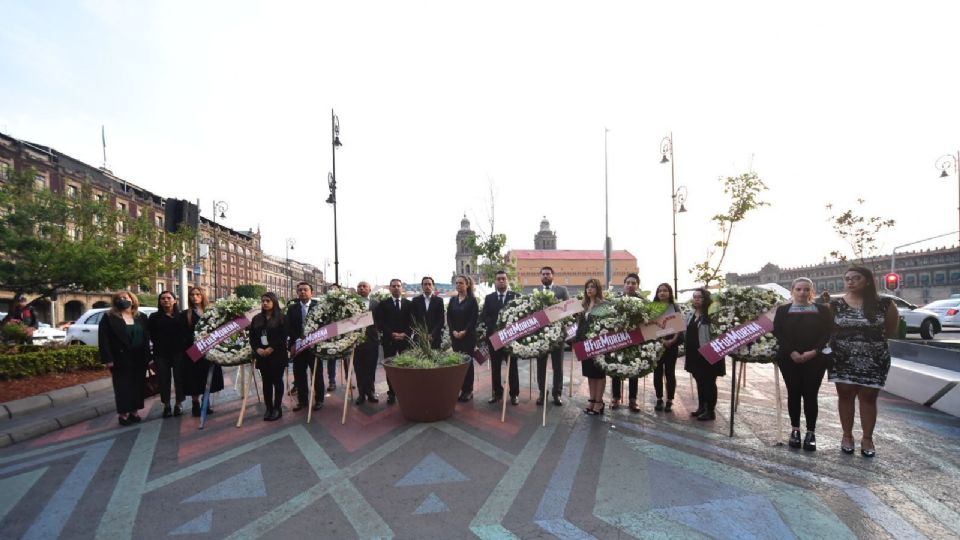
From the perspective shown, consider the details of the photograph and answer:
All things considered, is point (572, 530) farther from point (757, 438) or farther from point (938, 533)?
point (757, 438)

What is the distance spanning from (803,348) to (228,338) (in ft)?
24.0

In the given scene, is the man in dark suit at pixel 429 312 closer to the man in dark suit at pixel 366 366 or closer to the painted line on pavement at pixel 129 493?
the man in dark suit at pixel 366 366

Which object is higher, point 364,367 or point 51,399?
point 364,367

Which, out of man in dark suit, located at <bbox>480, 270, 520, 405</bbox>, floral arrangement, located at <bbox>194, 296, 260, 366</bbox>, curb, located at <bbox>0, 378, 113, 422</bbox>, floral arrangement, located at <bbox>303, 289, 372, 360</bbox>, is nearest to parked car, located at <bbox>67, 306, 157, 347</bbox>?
curb, located at <bbox>0, 378, 113, 422</bbox>

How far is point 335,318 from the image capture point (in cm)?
659

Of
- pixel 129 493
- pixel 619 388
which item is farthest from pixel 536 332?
pixel 129 493

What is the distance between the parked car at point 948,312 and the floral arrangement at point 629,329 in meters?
19.0

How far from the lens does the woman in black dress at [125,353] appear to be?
6.18 m

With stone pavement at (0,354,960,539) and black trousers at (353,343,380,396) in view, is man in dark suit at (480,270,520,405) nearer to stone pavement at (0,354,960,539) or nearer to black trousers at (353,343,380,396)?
stone pavement at (0,354,960,539)

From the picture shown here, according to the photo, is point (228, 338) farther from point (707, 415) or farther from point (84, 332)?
point (84, 332)

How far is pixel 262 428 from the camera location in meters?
5.98

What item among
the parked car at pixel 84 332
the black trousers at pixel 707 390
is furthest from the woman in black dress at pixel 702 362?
the parked car at pixel 84 332

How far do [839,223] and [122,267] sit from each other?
31.2 m

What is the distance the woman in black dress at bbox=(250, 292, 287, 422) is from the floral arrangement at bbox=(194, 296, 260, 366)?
20cm
